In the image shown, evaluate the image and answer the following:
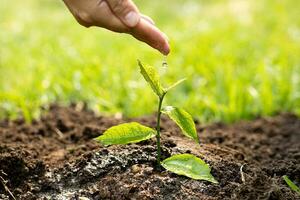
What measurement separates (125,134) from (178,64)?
2.69 metres

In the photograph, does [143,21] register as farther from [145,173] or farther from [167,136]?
[167,136]

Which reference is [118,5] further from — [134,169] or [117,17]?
[134,169]

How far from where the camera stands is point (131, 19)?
179 centimetres

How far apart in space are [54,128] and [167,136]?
3.04ft

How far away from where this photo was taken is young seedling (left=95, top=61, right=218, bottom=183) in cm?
201

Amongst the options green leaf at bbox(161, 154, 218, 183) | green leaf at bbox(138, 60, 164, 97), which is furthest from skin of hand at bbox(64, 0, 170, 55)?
green leaf at bbox(161, 154, 218, 183)

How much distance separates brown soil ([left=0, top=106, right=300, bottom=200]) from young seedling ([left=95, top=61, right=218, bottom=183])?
0.06 metres

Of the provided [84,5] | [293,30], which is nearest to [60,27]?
[293,30]

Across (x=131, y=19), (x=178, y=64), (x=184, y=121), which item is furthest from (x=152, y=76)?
(x=178, y=64)

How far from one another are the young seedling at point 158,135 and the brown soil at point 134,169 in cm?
6

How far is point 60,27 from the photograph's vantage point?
22.4ft

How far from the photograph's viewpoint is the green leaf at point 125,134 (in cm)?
204

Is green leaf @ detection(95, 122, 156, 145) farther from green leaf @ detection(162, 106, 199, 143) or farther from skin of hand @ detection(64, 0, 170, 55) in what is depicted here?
skin of hand @ detection(64, 0, 170, 55)

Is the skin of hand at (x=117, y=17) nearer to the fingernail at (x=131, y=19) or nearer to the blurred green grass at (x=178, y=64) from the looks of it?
the fingernail at (x=131, y=19)
